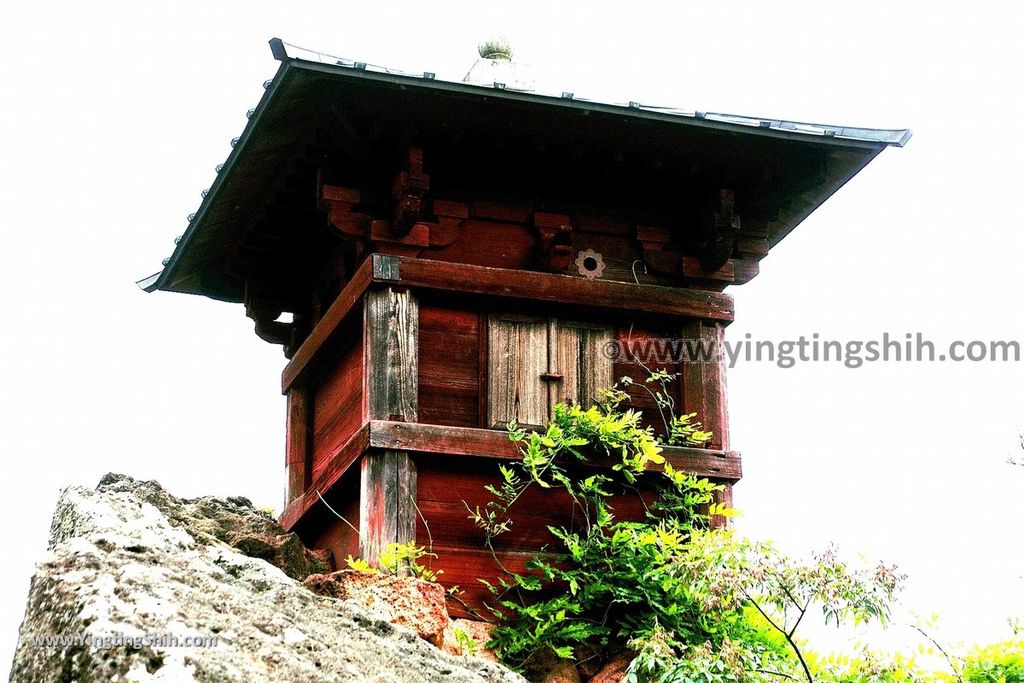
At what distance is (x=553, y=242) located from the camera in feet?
33.6

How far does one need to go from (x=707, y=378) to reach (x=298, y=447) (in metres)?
3.19

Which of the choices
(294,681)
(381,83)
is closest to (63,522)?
(294,681)

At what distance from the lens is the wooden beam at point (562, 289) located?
985 centimetres

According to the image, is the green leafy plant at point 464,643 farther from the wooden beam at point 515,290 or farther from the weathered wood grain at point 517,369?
the wooden beam at point 515,290

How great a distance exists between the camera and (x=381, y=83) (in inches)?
366

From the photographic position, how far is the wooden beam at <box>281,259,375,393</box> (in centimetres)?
991

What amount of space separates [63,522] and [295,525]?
4.37m

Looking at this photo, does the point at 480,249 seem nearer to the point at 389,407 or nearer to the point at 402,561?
the point at 389,407

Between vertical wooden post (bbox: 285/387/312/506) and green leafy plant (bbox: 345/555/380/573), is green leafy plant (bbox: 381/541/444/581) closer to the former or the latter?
green leafy plant (bbox: 345/555/380/573)

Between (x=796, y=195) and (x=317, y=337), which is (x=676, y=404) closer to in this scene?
(x=796, y=195)

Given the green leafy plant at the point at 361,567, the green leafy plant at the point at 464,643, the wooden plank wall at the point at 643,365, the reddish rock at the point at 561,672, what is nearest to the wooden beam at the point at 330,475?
the green leafy plant at the point at 361,567

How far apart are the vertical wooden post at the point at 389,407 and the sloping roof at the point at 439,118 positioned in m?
1.27

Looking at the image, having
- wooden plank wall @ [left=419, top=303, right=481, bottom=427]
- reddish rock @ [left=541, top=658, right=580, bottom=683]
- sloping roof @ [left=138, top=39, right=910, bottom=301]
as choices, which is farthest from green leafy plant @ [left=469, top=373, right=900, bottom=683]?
sloping roof @ [left=138, top=39, right=910, bottom=301]

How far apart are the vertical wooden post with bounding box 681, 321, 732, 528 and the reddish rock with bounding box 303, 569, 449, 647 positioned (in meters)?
2.67
